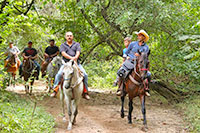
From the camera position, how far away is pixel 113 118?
33.5 feet

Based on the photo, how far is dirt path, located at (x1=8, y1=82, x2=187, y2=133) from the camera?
27.9 ft

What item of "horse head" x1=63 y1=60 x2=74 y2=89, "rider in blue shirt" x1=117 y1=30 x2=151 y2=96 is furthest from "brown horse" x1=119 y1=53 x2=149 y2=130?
"horse head" x1=63 y1=60 x2=74 y2=89

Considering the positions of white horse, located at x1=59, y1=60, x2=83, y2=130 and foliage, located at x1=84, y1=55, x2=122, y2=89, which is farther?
foliage, located at x1=84, y1=55, x2=122, y2=89

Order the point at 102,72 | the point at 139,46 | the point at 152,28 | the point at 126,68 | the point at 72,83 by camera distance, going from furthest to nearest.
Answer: the point at 102,72 < the point at 152,28 < the point at 126,68 < the point at 139,46 < the point at 72,83

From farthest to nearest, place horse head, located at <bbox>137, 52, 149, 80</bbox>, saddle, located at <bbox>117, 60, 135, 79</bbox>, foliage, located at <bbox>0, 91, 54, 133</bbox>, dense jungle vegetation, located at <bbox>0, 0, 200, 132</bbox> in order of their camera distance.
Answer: dense jungle vegetation, located at <bbox>0, 0, 200, 132</bbox>
saddle, located at <bbox>117, 60, 135, 79</bbox>
horse head, located at <bbox>137, 52, 149, 80</bbox>
foliage, located at <bbox>0, 91, 54, 133</bbox>

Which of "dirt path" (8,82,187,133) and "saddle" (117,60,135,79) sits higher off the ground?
"saddle" (117,60,135,79)

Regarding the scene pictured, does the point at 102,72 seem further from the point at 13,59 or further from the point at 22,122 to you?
the point at 22,122

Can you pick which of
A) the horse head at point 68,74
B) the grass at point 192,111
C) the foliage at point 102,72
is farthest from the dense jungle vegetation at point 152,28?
the foliage at point 102,72

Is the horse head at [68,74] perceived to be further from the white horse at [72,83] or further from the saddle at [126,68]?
the saddle at [126,68]

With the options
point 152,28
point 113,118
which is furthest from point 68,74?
point 152,28

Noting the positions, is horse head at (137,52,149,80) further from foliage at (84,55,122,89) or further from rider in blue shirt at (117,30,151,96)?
foliage at (84,55,122,89)

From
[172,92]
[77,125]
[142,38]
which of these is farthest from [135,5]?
[77,125]

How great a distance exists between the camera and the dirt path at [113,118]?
849 cm

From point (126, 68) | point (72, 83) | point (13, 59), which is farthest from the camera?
point (13, 59)
